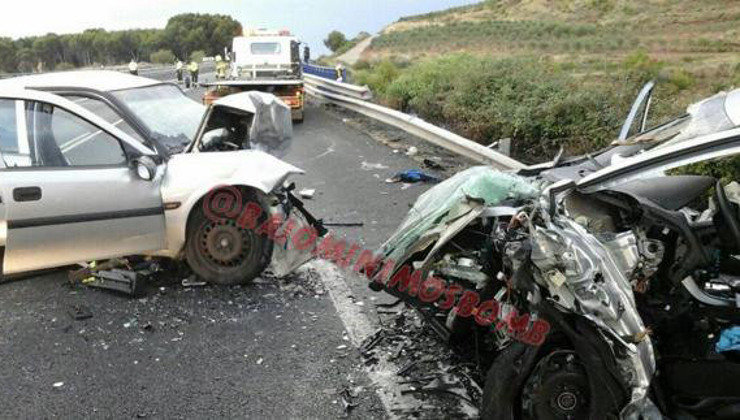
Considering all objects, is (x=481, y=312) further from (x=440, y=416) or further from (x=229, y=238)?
(x=229, y=238)

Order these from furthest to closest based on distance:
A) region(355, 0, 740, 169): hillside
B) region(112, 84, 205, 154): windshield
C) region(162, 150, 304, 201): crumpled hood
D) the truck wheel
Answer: region(355, 0, 740, 169): hillside → region(112, 84, 205, 154): windshield → the truck wheel → region(162, 150, 304, 201): crumpled hood

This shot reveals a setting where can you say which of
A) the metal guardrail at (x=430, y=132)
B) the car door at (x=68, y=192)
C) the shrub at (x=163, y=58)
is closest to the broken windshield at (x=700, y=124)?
the metal guardrail at (x=430, y=132)

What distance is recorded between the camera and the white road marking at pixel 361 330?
3.37 meters

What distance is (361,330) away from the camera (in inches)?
166

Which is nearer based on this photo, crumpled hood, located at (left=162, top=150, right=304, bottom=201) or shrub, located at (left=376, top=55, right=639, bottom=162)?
crumpled hood, located at (left=162, top=150, right=304, bottom=201)

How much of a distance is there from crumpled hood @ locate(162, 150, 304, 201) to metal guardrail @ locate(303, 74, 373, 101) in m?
9.82

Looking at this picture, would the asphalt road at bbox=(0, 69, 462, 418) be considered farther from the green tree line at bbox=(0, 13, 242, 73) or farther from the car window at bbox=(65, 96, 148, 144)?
the green tree line at bbox=(0, 13, 242, 73)

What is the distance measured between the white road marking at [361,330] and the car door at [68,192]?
140cm

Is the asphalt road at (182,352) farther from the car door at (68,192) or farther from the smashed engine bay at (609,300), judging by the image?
the smashed engine bay at (609,300)

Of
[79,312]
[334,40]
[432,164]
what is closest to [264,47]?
[432,164]

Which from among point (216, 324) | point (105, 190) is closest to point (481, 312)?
point (216, 324)

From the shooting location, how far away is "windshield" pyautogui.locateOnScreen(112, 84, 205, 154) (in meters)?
5.18

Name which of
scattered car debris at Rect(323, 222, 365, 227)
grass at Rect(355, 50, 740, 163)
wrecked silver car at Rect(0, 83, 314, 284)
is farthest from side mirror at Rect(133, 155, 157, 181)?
grass at Rect(355, 50, 740, 163)

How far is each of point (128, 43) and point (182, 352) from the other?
9939cm
